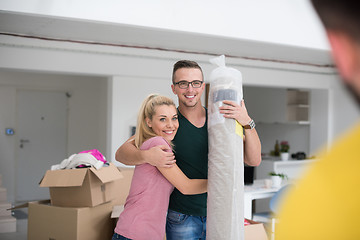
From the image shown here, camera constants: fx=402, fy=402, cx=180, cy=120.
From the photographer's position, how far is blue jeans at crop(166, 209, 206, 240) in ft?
6.25

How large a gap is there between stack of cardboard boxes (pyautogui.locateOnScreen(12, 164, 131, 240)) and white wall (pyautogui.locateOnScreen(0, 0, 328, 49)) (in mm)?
1718

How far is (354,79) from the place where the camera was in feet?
0.99

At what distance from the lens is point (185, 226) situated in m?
1.91

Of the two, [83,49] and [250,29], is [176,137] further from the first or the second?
[83,49]

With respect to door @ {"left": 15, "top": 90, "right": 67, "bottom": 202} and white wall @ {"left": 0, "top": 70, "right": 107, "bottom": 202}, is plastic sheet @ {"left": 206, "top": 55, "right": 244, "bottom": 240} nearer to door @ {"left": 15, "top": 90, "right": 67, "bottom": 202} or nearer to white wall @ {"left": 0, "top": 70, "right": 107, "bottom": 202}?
white wall @ {"left": 0, "top": 70, "right": 107, "bottom": 202}

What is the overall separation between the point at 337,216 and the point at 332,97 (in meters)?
7.99

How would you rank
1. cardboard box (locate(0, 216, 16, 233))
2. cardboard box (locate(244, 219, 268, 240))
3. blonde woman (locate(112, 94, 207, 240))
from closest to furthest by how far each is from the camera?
blonde woman (locate(112, 94, 207, 240))
cardboard box (locate(244, 219, 268, 240))
cardboard box (locate(0, 216, 16, 233))

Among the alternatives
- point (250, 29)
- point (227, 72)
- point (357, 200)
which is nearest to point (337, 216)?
point (357, 200)

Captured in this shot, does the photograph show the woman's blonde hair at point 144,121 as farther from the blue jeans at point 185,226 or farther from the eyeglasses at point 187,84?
the blue jeans at point 185,226

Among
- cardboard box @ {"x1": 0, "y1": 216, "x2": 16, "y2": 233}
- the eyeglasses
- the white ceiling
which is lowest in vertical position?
cardboard box @ {"x1": 0, "y1": 216, "x2": 16, "y2": 233}

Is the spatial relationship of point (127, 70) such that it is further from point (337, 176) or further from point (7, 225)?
point (337, 176)

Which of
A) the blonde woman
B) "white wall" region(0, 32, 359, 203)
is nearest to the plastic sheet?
the blonde woman

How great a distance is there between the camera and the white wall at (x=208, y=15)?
3924mm

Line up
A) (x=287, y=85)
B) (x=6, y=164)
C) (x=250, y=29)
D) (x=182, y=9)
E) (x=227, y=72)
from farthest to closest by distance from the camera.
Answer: (x=6, y=164)
(x=287, y=85)
(x=250, y=29)
(x=182, y=9)
(x=227, y=72)
